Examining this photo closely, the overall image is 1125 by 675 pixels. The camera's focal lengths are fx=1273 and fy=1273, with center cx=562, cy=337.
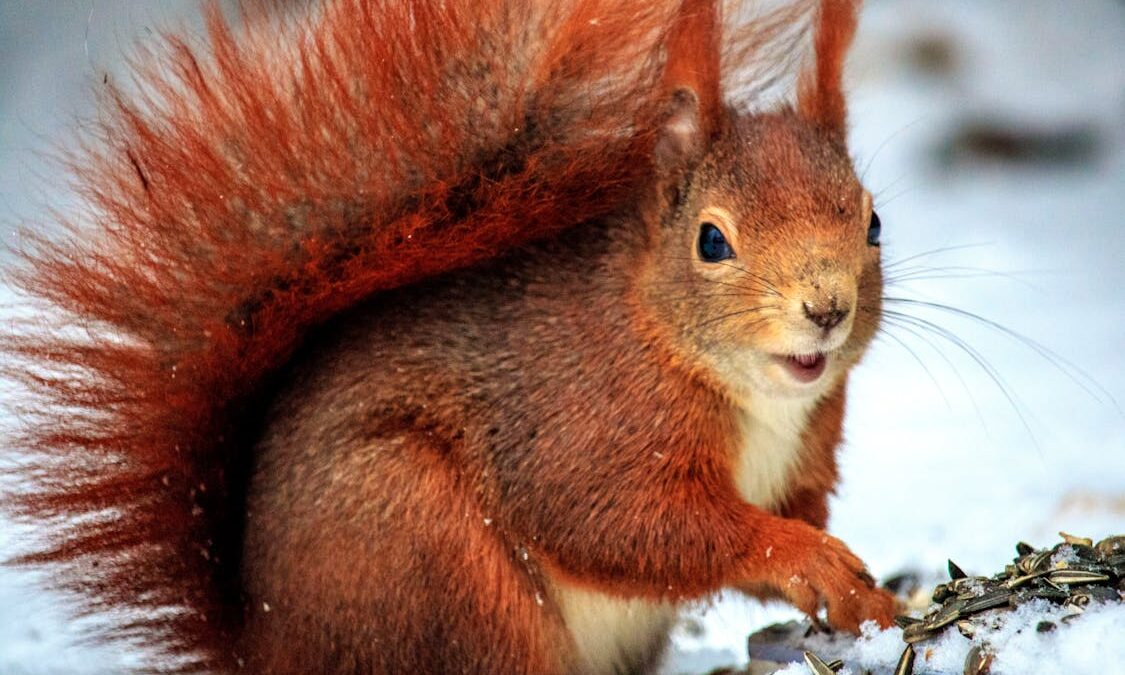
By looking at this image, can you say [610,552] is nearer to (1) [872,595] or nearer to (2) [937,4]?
(1) [872,595]

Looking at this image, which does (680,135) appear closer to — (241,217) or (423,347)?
(423,347)

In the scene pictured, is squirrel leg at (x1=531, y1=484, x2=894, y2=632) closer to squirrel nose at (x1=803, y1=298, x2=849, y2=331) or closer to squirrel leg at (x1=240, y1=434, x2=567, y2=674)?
squirrel leg at (x1=240, y1=434, x2=567, y2=674)

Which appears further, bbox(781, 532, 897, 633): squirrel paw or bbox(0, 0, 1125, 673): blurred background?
bbox(0, 0, 1125, 673): blurred background

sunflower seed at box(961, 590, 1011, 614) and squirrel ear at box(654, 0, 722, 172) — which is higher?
squirrel ear at box(654, 0, 722, 172)

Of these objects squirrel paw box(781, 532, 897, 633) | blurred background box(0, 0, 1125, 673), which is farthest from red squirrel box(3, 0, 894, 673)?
blurred background box(0, 0, 1125, 673)

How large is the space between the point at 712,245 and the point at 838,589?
1.28 ft

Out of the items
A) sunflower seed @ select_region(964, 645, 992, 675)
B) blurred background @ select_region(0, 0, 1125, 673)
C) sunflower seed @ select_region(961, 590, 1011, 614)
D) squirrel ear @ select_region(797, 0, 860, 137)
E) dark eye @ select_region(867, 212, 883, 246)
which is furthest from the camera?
blurred background @ select_region(0, 0, 1125, 673)

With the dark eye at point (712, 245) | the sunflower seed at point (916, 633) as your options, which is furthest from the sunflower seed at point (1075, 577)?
the dark eye at point (712, 245)

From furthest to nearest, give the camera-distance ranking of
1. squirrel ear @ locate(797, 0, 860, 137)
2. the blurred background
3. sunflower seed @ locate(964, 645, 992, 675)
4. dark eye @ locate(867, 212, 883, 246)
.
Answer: the blurred background, squirrel ear @ locate(797, 0, 860, 137), dark eye @ locate(867, 212, 883, 246), sunflower seed @ locate(964, 645, 992, 675)

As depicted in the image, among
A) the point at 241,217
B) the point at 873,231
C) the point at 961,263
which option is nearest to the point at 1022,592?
the point at 873,231

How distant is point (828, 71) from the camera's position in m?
1.51

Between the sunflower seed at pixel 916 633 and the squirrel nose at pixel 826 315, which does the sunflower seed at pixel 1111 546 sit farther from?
the squirrel nose at pixel 826 315

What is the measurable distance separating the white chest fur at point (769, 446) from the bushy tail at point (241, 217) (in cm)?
34

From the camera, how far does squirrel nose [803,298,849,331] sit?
1.24 meters
